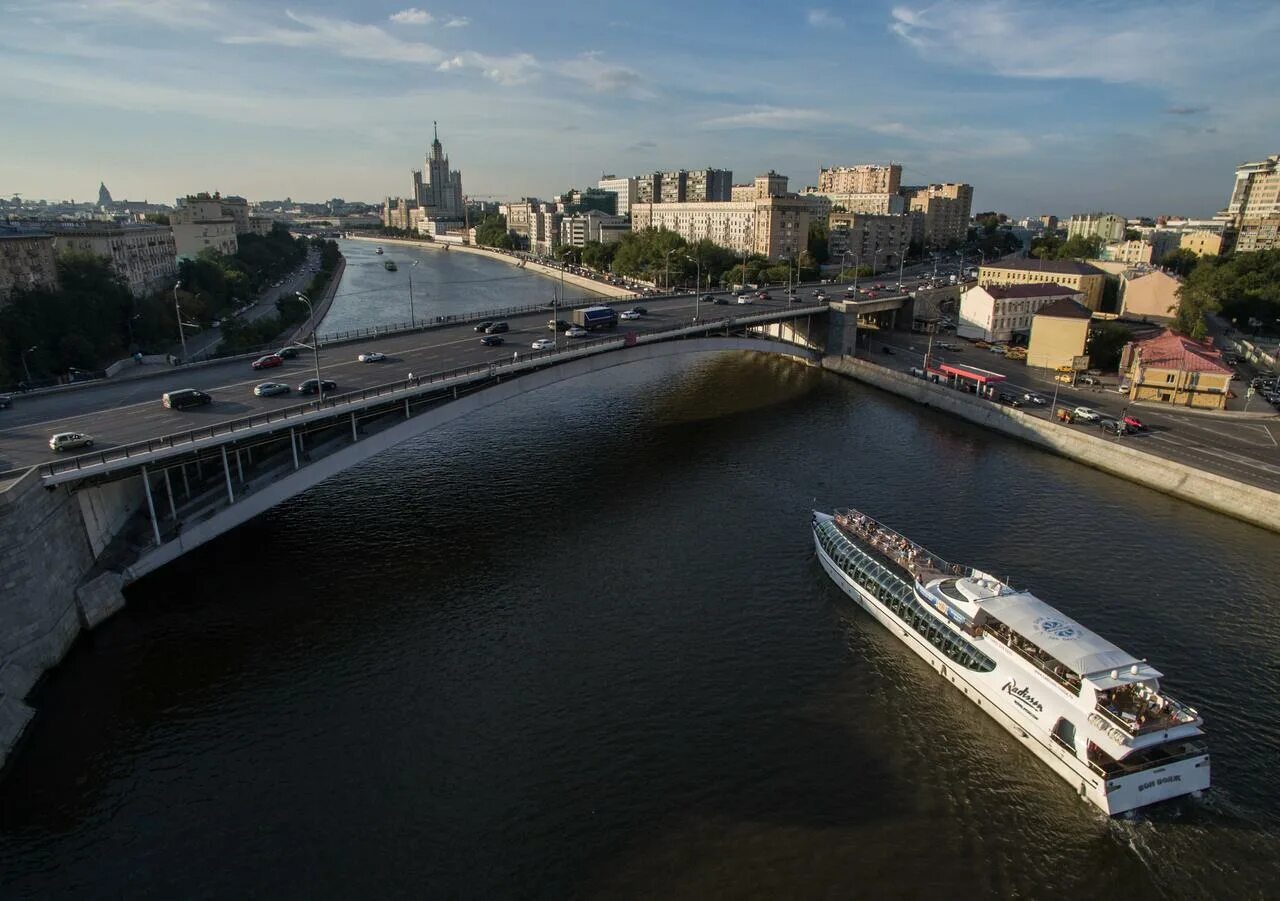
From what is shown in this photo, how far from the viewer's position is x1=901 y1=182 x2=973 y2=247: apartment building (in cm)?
18390

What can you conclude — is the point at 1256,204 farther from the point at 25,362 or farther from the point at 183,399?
the point at 25,362

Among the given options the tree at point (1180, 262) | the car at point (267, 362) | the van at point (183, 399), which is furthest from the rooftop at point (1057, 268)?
the van at point (183, 399)

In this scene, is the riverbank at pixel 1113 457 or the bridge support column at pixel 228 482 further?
the riverbank at pixel 1113 457

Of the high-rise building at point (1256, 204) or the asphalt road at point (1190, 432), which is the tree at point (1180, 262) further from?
the asphalt road at point (1190, 432)

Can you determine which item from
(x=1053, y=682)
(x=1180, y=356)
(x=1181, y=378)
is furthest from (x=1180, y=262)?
(x=1053, y=682)

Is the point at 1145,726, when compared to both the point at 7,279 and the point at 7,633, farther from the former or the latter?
the point at 7,279

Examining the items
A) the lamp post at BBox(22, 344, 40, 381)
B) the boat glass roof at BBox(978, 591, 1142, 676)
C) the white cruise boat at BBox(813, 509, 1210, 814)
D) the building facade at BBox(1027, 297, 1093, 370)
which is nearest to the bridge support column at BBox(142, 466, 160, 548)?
the white cruise boat at BBox(813, 509, 1210, 814)

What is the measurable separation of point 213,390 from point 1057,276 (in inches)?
3427

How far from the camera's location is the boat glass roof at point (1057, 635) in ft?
65.8

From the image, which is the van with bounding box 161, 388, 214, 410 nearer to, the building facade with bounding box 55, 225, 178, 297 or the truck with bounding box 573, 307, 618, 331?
the truck with bounding box 573, 307, 618, 331

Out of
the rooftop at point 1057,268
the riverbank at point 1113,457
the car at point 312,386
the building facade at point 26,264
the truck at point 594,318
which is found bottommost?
the riverbank at point 1113,457

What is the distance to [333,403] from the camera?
31.2 m

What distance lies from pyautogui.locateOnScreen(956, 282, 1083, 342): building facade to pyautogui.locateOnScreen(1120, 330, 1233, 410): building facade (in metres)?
19.9

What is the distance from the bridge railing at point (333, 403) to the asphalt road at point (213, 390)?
1.67 meters
